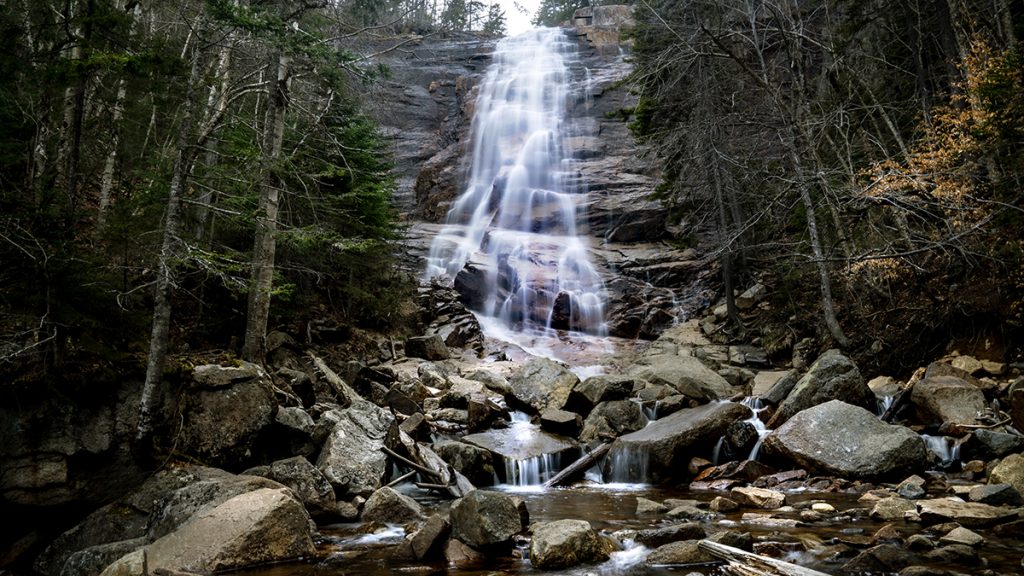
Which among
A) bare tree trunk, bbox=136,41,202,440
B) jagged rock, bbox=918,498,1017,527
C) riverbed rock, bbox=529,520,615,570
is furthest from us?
bare tree trunk, bbox=136,41,202,440

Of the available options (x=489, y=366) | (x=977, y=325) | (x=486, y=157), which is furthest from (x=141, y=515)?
(x=486, y=157)

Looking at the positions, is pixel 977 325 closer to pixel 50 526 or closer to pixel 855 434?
pixel 855 434

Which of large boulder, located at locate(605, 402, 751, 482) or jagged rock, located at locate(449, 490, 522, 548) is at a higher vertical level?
jagged rock, located at locate(449, 490, 522, 548)

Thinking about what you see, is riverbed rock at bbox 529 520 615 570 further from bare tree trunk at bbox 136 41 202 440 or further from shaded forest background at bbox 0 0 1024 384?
bare tree trunk at bbox 136 41 202 440

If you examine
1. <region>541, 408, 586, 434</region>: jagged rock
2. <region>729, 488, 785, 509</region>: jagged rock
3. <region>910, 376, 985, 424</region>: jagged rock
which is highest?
<region>910, 376, 985, 424</region>: jagged rock

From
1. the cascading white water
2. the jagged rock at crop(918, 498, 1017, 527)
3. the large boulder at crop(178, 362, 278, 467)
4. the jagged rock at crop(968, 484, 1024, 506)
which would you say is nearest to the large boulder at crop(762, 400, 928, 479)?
the jagged rock at crop(968, 484, 1024, 506)

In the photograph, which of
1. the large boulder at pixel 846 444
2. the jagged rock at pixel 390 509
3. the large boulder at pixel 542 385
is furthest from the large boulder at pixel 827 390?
the jagged rock at pixel 390 509

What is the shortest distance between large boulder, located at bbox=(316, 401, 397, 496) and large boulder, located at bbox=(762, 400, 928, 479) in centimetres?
569

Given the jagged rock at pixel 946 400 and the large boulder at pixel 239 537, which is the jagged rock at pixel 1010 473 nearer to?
the jagged rock at pixel 946 400

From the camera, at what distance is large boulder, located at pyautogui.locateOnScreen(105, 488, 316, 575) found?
16.8 ft

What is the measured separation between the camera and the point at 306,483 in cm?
711

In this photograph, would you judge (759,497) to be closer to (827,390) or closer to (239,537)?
(827,390)

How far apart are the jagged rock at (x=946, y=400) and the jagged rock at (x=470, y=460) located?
266 inches

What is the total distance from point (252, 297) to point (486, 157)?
24.9 m
